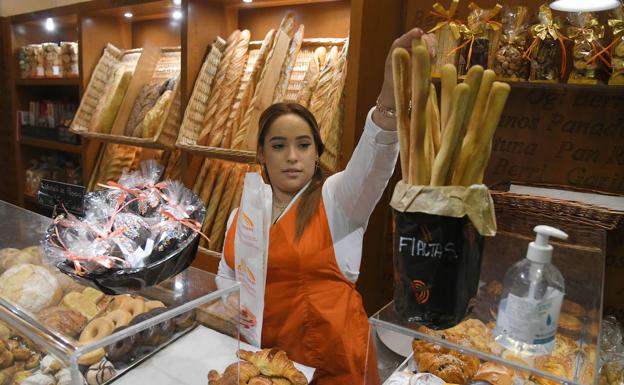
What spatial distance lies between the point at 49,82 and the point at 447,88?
133 inches

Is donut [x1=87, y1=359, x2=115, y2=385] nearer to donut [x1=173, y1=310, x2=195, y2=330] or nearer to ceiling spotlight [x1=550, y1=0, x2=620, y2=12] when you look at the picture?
donut [x1=173, y1=310, x2=195, y2=330]

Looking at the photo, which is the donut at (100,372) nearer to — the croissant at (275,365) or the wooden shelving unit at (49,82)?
the croissant at (275,365)

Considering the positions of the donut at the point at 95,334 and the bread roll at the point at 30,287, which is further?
the bread roll at the point at 30,287

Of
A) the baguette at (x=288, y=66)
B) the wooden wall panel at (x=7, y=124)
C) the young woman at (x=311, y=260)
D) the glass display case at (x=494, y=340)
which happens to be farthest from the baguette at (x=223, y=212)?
the wooden wall panel at (x=7, y=124)

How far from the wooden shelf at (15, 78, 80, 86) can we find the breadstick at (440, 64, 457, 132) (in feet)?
9.65

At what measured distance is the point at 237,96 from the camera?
7.32ft

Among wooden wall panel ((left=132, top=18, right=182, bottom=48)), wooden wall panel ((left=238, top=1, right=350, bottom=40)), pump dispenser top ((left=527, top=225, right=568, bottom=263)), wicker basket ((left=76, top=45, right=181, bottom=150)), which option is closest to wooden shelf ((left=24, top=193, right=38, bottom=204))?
wicker basket ((left=76, top=45, right=181, bottom=150))

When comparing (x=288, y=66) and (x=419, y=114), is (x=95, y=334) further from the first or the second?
(x=288, y=66)

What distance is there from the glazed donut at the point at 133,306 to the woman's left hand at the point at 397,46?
57cm

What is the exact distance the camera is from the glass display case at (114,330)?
67 centimetres

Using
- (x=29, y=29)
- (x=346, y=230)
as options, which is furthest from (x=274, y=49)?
(x=29, y=29)

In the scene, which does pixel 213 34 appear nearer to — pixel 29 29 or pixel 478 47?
pixel 478 47

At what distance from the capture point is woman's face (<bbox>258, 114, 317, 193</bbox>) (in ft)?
4.35

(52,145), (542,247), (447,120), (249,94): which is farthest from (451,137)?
(52,145)
